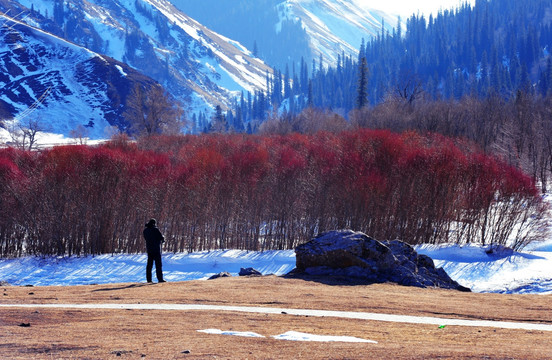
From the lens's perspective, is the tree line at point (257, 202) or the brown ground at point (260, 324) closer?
the brown ground at point (260, 324)

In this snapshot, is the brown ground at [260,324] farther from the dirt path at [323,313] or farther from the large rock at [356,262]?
the large rock at [356,262]

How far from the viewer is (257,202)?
107 ft

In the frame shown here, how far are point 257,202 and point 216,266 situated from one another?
19.1 feet

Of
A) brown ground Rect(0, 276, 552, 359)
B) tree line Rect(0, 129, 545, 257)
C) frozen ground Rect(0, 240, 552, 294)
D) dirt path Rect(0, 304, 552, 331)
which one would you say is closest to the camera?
brown ground Rect(0, 276, 552, 359)

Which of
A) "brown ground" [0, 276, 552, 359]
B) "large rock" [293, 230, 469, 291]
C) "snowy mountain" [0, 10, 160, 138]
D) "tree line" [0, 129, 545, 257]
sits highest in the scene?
"snowy mountain" [0, 10, 160, 138]

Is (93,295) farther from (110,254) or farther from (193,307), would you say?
(110,254)

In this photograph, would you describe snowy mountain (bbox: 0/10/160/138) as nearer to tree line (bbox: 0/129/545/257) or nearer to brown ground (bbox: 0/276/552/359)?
tree line (bbox: 0/129/545/257)

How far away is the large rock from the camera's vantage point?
16.9 m

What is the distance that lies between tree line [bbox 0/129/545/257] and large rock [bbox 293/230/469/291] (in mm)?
13718

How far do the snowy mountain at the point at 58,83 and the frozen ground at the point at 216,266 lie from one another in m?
131

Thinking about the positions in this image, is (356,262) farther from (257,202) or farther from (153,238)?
(257,202)

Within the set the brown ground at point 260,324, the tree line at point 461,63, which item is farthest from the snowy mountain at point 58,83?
the brown ground at point 260,324

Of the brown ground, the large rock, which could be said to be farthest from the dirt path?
the large rock

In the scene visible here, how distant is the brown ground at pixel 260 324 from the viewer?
26.9 feet
